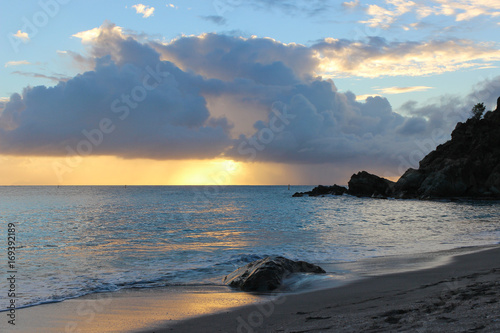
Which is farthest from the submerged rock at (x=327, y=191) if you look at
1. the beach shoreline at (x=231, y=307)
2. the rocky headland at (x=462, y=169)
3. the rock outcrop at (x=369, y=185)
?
the beach shoreline at (x=231, y=307)

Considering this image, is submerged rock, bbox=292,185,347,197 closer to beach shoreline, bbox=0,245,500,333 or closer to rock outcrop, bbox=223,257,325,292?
beach shoreline, bbox=0,245,500,333

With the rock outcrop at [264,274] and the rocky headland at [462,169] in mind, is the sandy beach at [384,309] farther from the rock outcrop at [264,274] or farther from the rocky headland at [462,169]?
the rocky headland at [462,169]

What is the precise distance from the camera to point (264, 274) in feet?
36.8

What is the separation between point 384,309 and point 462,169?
85.1 metres

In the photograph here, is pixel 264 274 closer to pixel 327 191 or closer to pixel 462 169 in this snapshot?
pixel 462 169

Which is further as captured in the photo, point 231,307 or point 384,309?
point 231,307

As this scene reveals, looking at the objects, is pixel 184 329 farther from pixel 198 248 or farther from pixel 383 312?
pixel 198 248

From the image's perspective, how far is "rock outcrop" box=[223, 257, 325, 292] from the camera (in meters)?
11.0

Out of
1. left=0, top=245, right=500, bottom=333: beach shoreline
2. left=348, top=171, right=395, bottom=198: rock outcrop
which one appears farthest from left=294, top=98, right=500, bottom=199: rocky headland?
left=0, top=245, right=500, bottom=333: beach shoreline

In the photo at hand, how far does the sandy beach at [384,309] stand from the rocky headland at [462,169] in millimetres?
77606

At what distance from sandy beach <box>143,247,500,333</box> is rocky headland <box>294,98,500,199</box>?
77.6m

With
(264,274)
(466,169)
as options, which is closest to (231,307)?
(264,274)

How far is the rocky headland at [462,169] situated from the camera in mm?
80375

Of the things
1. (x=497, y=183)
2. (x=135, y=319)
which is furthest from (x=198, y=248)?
(x=497, y=183)
